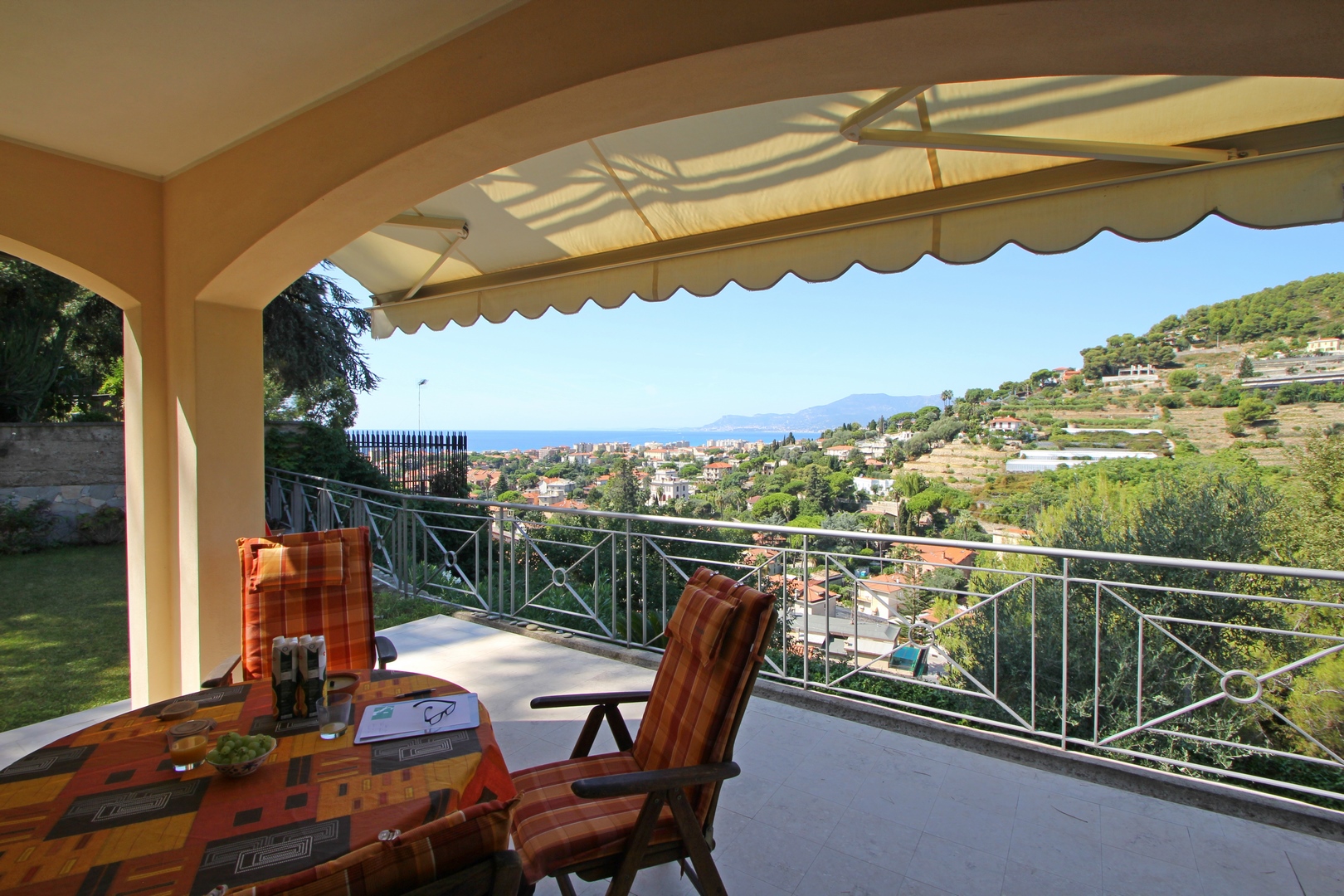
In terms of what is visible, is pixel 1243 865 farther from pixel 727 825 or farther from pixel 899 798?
pixel 727 825

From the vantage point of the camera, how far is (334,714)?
5.82ft

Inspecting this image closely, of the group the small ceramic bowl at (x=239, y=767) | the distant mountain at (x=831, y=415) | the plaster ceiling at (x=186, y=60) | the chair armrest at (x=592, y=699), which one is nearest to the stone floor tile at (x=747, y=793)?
the chair armrest at (x=592, y=699)

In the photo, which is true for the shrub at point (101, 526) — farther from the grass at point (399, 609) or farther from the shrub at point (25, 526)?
the grass at point (399, 609)

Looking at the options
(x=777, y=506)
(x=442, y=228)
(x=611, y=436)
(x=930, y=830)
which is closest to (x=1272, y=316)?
(x=777, y=506)

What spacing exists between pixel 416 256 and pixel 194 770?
305cm

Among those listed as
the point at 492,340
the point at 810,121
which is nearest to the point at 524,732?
the point at 810,121

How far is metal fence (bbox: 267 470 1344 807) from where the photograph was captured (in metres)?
3.60

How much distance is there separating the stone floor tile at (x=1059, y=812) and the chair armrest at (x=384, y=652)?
2.43 meters

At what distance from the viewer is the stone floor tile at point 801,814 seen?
7.54ft

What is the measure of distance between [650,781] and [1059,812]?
6.01 feet

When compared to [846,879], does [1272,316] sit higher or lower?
higher

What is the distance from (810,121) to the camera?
2.28 metres

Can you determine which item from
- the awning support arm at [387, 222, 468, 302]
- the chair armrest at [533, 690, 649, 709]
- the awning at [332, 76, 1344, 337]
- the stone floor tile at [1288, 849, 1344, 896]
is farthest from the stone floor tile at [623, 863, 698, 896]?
the awning support arm at [387, 222, 468, 302]

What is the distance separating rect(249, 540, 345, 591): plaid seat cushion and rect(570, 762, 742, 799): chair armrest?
1.76m
